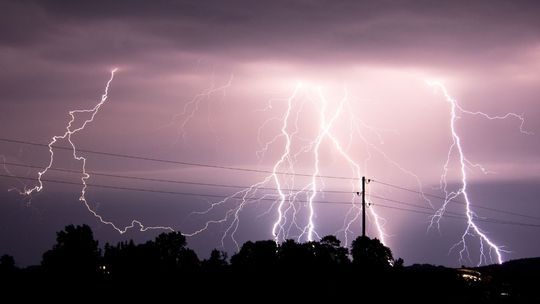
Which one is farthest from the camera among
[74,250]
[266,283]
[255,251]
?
[255,251]

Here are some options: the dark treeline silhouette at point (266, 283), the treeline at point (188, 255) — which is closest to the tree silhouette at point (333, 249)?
the treeline at point (188, 255)

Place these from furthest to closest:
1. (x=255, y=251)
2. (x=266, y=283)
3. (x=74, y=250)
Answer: (x=255, y=251) → (x=74, y=250) → (x=266, y=283)

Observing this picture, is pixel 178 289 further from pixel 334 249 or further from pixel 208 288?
pixel 334 249

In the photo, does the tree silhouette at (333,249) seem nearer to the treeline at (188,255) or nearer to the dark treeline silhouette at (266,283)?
the treeline at (188,255)

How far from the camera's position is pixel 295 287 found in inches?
1084

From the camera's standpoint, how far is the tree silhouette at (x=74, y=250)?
4300 centimetres

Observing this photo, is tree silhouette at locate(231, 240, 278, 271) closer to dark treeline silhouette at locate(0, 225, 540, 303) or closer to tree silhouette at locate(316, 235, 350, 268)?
tree silhouette at locate(316, 235, 350, 268)

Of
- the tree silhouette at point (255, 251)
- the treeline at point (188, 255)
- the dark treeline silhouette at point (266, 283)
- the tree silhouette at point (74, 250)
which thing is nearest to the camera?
the dark treeline silhouette at point (266, 283)

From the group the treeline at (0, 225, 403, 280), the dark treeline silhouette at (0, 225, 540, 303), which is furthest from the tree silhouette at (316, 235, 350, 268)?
the dark treeline silhouette at (0, 225, 540, 303)

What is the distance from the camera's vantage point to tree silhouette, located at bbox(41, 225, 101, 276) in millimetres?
43000

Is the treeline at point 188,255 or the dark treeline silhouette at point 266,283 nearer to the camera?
the dark treeline silhouette at point 266,283

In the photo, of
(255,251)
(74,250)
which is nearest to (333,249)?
(255,251)

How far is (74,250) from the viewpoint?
45281 mm

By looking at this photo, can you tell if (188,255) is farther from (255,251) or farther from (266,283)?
(266,283)
